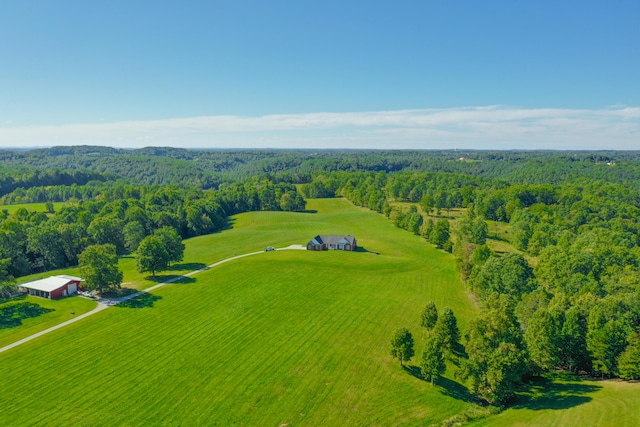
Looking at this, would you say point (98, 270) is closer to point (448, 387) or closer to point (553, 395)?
point (448, 387)

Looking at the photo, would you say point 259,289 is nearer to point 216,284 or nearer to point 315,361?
point 216,284

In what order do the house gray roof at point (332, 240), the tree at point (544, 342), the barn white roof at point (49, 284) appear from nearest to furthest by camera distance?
the tree at point (544, 342)
the barn white roof at point (49, 284)
the house gray roof at point (332, 240)

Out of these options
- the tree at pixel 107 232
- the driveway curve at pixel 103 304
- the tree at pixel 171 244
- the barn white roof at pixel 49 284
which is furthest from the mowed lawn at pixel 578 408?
the tree at pixel 107 232

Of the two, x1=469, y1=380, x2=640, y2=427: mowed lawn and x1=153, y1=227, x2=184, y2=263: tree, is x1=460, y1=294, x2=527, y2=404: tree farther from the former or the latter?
x1=153, y1=227, x2=184, y2=263: tree

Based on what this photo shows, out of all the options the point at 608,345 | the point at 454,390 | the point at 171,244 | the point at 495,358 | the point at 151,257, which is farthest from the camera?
the point at 171,244

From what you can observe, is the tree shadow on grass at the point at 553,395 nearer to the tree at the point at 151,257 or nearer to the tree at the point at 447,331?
the tree at the point at 447,331

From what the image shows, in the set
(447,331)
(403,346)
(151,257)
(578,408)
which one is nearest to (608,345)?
(578,408)
